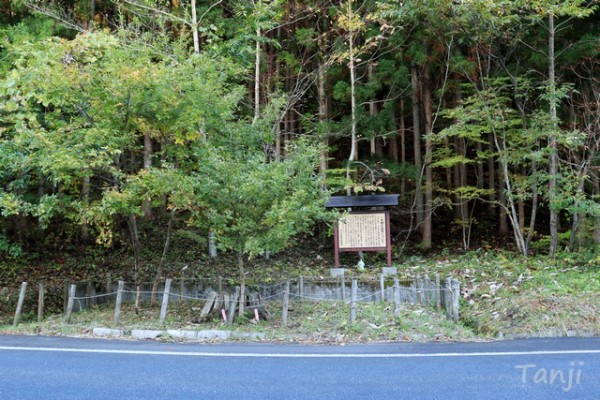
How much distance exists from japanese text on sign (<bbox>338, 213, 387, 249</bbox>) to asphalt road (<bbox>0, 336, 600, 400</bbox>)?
6.15m

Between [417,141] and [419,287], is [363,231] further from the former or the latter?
[417,141]

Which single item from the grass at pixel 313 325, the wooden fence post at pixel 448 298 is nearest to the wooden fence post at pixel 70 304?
the grass at pixel 313 325

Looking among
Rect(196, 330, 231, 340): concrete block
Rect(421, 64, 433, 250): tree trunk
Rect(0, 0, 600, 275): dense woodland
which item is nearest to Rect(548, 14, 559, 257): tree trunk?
Rect(0, 0, 600, 275): dense woodland

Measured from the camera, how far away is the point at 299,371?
5285mm

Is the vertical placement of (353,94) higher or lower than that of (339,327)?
higher

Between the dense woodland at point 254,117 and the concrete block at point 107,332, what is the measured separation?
2041 millimetres

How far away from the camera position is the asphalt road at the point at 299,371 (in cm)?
442

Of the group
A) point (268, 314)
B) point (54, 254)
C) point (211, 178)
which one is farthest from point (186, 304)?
point (54, 254)

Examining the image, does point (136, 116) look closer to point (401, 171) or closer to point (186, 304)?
point (186, 304)

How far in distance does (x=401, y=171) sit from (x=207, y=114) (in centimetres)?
823

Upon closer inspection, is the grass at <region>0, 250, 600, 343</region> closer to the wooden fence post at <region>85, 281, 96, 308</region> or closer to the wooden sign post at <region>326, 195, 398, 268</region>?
the wooden fence post at <region>85, 281, 96, 308</region>

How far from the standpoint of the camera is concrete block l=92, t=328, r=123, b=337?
26.9 ft

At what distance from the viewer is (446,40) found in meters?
15.3

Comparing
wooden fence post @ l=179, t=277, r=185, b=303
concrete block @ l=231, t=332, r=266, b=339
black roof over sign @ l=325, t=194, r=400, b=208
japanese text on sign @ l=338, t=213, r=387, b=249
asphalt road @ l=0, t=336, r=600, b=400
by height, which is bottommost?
concrete block @ l=231, t=332, r=266, b=339
